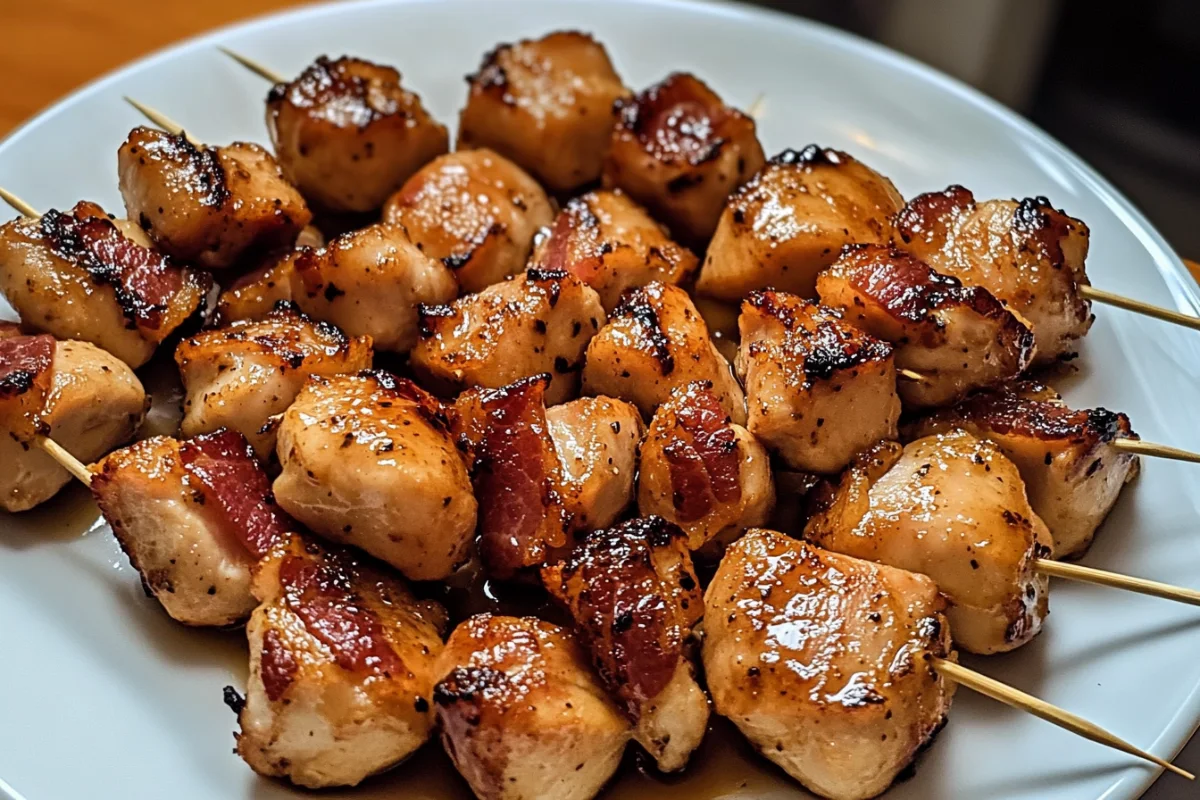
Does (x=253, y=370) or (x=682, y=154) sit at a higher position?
(x=682, y=154)

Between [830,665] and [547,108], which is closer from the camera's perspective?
[830,665]

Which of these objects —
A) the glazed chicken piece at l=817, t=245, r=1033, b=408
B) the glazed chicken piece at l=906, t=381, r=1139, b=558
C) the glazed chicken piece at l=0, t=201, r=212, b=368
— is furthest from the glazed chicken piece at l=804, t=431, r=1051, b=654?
the glazed chicken piece at l=0, t=201, r=212, b=368

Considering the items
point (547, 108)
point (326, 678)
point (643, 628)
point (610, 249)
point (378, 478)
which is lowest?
point (326, 678)

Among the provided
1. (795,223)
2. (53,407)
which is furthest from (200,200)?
(795,223)

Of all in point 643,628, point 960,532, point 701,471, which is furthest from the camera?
point 701,471

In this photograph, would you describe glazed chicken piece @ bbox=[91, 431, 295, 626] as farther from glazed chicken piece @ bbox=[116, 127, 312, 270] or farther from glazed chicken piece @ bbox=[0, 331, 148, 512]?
glazed chicken piece @ bbox=[116, 127, 312, 270]

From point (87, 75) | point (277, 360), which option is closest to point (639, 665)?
point (277, 360)

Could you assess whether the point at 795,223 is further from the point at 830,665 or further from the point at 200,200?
the point at 200,200

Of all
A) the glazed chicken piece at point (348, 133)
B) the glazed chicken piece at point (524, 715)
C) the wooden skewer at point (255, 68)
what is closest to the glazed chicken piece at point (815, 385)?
the glazed chicken piece at point (524, 715)
